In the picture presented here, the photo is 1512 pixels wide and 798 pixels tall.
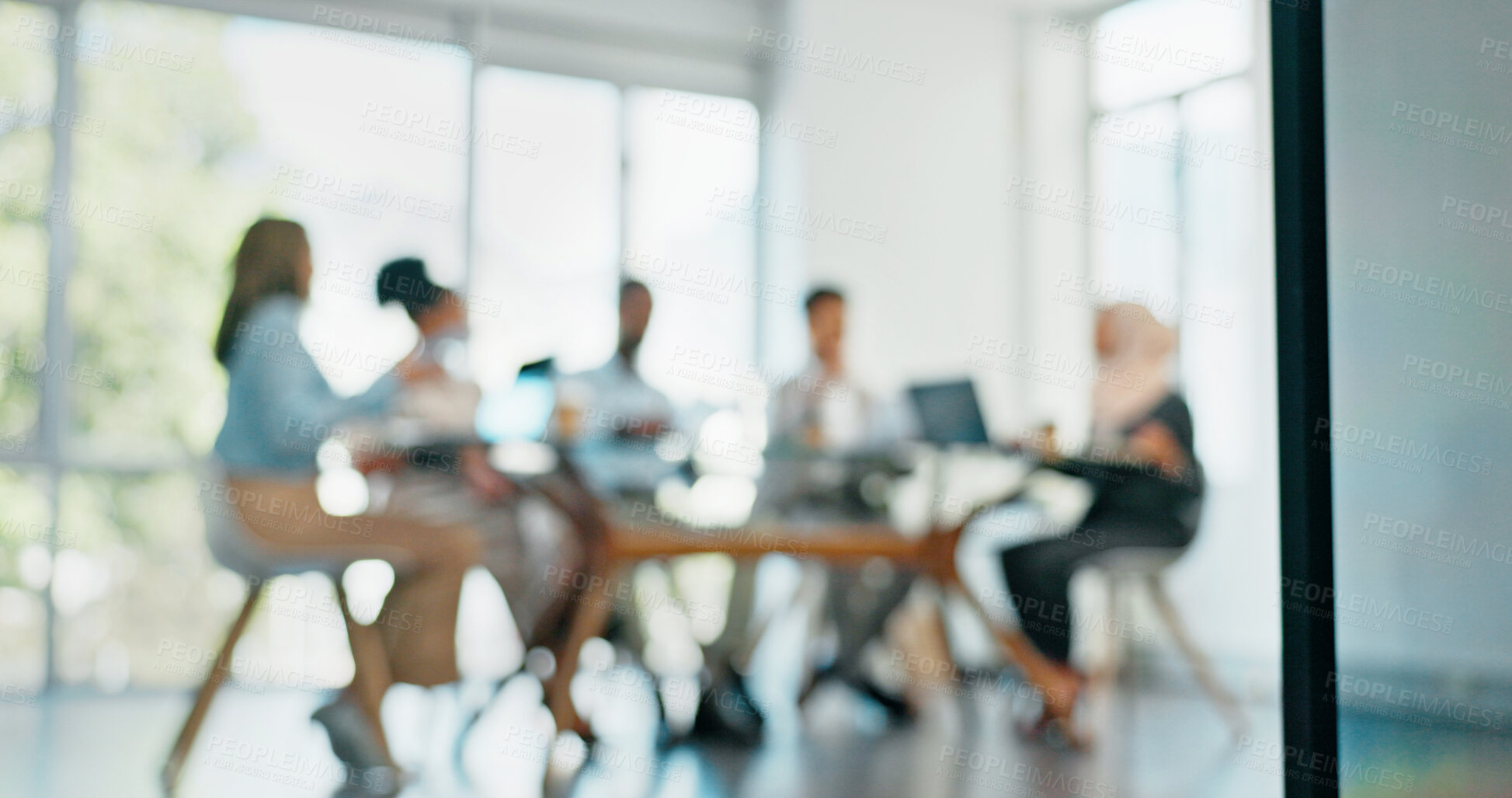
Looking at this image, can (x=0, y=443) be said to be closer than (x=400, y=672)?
No

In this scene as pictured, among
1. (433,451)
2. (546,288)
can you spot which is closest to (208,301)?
(546,288)

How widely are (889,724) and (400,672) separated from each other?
4.89ft

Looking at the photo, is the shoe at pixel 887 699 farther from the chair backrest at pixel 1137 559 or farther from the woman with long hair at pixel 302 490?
the woman with long hair at pixel 302 490

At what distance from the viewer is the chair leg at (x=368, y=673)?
8.78 ft

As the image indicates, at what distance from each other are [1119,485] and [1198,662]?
59 centimetres

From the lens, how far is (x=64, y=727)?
3689mm

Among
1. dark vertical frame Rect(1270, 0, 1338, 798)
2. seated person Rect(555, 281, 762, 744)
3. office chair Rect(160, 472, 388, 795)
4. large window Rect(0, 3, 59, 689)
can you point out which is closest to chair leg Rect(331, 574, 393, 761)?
office chair Rect(160, 472, 388, 795)

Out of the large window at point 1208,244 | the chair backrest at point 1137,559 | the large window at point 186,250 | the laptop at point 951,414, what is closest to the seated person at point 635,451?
the laptop at point 951,414

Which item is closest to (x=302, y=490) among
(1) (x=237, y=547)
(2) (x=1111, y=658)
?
(1) (x=237, y=547)

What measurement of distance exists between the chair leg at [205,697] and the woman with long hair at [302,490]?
225mm

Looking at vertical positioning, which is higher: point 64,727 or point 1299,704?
point 1299,704

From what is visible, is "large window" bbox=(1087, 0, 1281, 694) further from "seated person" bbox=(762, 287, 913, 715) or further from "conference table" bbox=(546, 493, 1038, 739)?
"conference table" bbox=(546, 493, 1038, 739)

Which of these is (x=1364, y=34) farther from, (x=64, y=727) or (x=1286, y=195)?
(x=64, y=727)

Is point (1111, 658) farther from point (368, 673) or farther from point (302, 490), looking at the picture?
point (302, 490)
